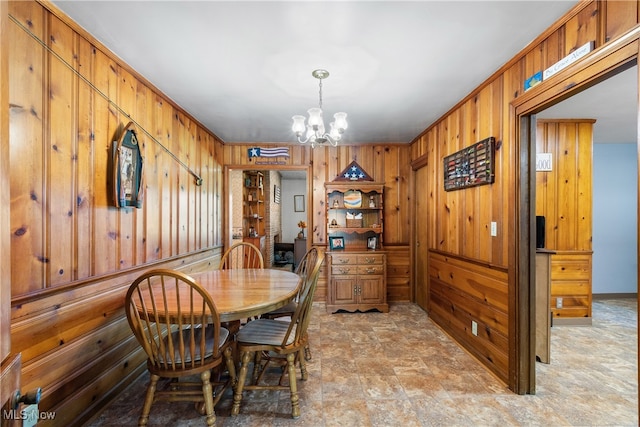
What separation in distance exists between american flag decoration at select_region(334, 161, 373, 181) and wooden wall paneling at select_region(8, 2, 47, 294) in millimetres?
3545

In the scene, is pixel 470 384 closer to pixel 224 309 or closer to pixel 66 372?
pixel 224 309

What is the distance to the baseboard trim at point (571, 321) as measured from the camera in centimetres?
361

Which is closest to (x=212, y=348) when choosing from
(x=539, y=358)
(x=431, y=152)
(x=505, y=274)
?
(x=505, y=274)

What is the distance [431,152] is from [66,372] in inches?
158

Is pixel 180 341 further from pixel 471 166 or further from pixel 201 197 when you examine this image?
pixel 471 166

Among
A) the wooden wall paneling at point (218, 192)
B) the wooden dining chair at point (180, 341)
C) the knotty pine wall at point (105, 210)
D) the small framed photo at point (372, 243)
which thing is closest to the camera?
the knotty pine wall at point (105, 210)

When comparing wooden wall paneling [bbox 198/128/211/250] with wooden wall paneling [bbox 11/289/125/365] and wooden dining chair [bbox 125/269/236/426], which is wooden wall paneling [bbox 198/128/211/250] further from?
wooden dining chair [bbox 125/269/236/426]

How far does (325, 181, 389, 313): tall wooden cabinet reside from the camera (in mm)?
4121

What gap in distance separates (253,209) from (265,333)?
476 centimetres

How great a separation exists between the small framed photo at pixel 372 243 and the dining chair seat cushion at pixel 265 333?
8.31 ft

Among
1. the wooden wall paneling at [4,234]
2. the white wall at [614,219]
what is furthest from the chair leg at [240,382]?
the white wall at [614,219]

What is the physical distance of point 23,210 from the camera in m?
1.47

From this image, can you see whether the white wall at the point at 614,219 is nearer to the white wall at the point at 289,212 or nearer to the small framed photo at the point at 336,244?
the small framed photo at the point at 336,244

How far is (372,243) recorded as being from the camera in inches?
180
